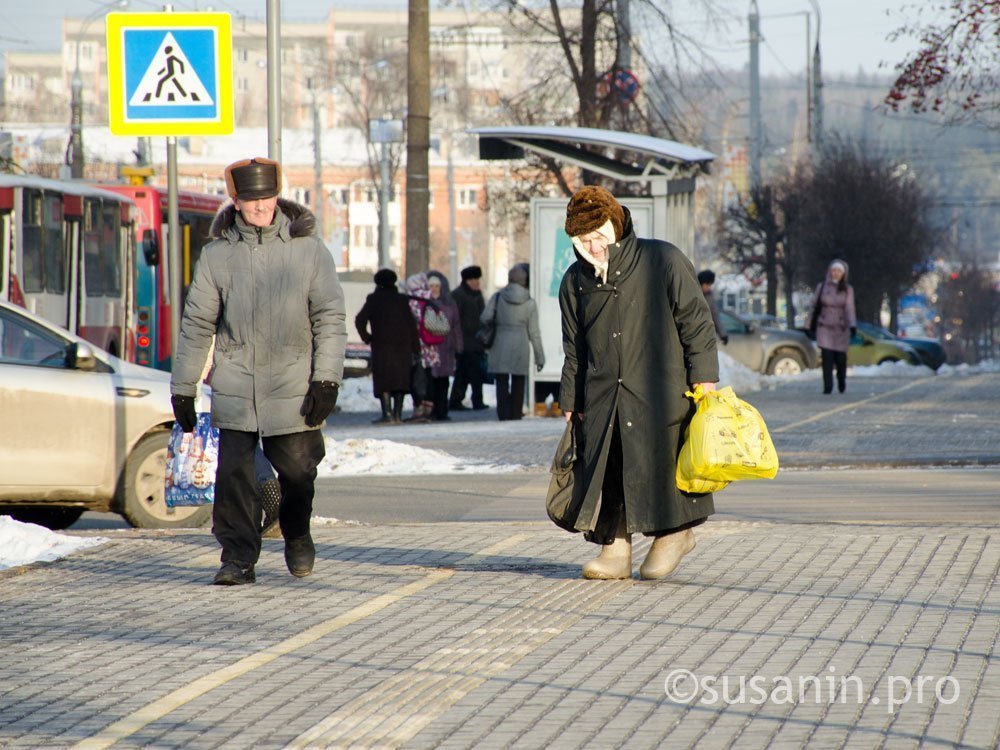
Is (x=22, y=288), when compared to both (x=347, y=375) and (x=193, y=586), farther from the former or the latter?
(x=193, y=586)

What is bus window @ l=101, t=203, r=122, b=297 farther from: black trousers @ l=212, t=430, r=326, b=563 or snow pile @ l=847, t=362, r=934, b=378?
black trousers @ l=212, t=430, r=326, b=563

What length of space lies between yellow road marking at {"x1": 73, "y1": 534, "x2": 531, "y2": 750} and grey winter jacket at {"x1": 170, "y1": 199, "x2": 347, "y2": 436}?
847 millimetres

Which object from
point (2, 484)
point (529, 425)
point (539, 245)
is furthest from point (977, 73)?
point (2, 484)

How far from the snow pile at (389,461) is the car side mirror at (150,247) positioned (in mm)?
11205

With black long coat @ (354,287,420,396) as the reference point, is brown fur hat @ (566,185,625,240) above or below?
above

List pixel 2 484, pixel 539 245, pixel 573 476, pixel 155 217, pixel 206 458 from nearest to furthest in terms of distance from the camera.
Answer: pixel 573 476 → pixel 206 458 → pixel 2 484 → pixel 539 245 → pixel 155 217

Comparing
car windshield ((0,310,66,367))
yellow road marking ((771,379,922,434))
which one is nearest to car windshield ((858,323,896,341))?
yellow road marking ((771,379,922,434))

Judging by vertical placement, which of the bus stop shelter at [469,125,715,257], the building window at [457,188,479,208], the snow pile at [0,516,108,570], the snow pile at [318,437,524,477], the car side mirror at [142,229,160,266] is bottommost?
the snow pile at [318,437,524,477]

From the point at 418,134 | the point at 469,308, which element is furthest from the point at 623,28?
the point at 469,308

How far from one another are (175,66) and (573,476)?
14.9 ft

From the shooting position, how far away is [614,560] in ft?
24.5

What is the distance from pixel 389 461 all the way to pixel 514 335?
5.15 metres

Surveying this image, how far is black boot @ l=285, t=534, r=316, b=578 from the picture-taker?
7.75 metres

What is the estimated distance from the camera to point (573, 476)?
294 inches
